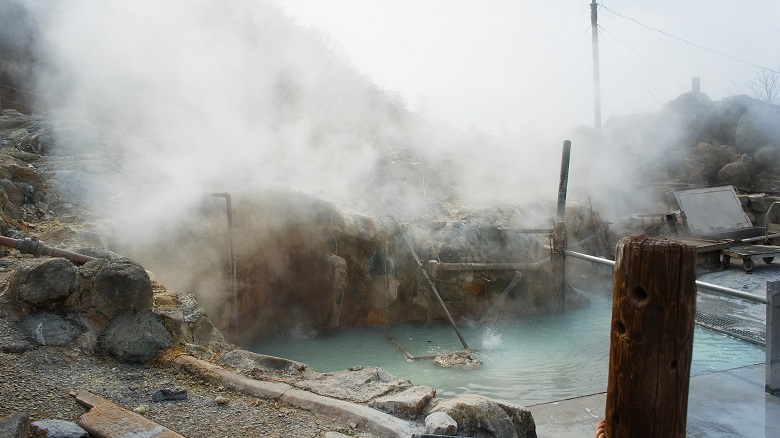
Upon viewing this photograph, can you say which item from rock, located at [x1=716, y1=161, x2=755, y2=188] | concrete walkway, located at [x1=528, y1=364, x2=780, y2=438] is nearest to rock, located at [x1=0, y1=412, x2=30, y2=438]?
concrete walkway, located at [x1=528, y1=364, x2=780, y2=438]

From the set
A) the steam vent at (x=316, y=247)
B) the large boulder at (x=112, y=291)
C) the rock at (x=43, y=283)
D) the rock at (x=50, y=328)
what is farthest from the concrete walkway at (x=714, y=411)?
the rock at (x=43, y=283)

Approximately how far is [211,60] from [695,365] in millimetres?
13943

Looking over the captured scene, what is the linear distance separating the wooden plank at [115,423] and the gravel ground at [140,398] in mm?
97

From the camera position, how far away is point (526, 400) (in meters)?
6.03

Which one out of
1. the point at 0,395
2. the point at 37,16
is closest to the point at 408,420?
the point at 0,395

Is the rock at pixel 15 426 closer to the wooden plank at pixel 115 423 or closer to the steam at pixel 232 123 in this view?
the wooden plank at pixel 115 423

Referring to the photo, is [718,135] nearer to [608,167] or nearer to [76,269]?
[608,167]

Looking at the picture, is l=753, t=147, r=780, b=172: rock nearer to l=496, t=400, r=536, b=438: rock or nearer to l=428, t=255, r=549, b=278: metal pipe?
l=428, t=255, r=549, b=278: metal pipe

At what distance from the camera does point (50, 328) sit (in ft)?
13.0

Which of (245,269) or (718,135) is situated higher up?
(718,135)

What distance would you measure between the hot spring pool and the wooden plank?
3.73m

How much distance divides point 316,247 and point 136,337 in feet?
14.7

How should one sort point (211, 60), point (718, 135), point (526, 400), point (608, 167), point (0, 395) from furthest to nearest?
point (718, 135)
point (608, 167)
point (211, 60)
point (526, 400)
point (0, 395)

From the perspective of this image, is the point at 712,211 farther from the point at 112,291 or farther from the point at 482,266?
the point at 112,291
